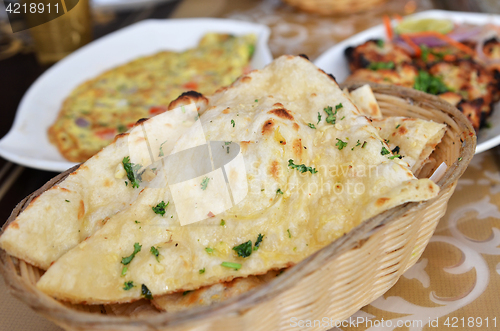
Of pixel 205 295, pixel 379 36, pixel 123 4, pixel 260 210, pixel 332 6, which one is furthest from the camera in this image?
pixel 123 4

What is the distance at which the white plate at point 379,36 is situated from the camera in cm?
240

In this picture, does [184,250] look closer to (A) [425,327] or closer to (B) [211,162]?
(B) [211,162]

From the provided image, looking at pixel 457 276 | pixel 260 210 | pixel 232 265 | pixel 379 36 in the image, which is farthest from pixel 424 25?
pixel 232 265

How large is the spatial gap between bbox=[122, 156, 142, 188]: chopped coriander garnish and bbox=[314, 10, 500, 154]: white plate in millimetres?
1717

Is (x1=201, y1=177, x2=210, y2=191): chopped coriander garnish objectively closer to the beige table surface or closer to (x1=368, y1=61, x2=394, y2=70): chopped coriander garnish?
the beige table surface

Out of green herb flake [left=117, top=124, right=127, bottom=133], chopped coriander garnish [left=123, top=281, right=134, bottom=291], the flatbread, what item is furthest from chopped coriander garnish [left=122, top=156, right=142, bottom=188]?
green herb flake [left=117, top=124, right=127, bottom=133]

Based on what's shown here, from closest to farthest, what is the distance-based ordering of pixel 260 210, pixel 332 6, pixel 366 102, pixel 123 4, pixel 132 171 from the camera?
pixel 260 210
pixel 132 171
pixel 366 102
pixel 332 6
pixel 123 4

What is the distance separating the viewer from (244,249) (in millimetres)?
1375

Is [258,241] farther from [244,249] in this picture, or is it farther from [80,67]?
[80,67]

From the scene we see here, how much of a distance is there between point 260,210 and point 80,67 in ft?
8.73

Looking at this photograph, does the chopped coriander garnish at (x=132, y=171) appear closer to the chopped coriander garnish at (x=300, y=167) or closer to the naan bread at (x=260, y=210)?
the naan bread at (x=260, y=210)

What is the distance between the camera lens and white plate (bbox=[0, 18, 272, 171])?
251 cm

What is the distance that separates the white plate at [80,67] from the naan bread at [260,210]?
3.31ft

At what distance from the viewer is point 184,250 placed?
1.41 meters
